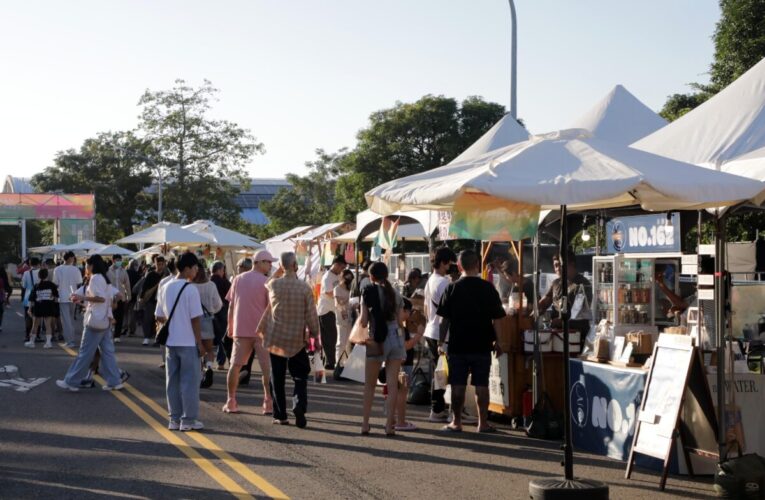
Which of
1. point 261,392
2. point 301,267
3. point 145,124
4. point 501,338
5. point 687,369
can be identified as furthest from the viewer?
point 145,124

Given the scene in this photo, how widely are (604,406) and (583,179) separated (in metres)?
3.01

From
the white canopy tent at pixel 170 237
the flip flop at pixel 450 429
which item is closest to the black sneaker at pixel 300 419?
the flip flop at pixel 450 429

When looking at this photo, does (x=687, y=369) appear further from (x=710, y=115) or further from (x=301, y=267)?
(x=301, y=267)

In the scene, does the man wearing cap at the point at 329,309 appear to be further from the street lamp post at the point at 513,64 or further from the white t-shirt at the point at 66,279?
the white t-shirt at the point at 66,279

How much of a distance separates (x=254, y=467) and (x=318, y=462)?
2.03ft

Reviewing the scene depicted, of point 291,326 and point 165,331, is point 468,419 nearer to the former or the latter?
point 291,326

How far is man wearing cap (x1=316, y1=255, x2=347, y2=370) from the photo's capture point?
18766 millimetres

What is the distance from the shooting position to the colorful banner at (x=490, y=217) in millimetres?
10258

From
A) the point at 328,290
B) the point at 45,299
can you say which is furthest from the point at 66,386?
the point at 45,299

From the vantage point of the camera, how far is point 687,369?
8.93 m

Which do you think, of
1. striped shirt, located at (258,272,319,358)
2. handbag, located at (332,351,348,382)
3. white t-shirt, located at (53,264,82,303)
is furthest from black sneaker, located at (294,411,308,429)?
white t-shirt, located at (53,264,82,303)

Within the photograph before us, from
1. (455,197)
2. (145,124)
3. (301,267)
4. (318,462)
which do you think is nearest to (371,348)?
(318,462)

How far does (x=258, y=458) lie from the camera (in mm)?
9914

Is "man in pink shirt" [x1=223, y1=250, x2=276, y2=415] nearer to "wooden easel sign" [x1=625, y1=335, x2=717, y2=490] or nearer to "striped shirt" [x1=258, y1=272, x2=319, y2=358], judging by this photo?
"striped shirt" [x1=258, y1=272, x2=319, y2=358]
